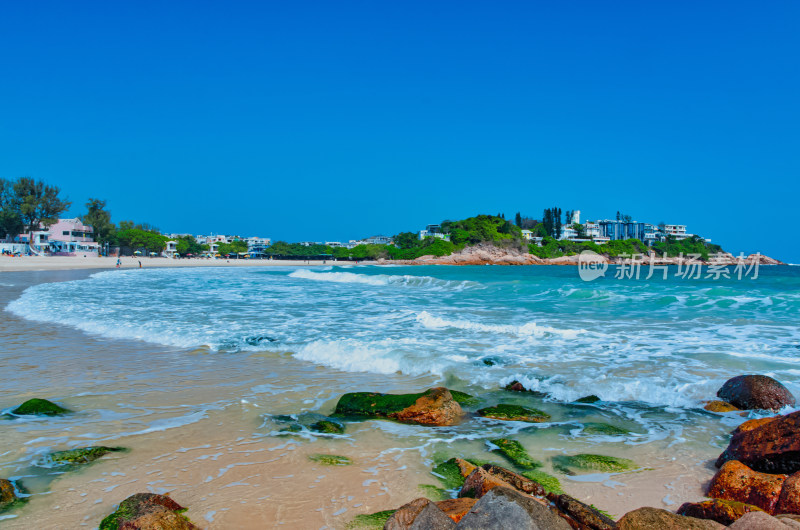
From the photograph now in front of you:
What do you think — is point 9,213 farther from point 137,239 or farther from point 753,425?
point 753,425

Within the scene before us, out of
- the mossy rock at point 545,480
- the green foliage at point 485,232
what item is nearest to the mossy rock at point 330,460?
the mossy rock at point 545,480

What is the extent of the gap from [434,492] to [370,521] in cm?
61

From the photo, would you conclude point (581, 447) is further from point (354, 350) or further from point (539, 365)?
point (354, 350)

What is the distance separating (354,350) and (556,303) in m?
12.0

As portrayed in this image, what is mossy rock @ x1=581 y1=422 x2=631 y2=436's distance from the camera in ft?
16.3

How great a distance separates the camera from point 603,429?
5.10 metres

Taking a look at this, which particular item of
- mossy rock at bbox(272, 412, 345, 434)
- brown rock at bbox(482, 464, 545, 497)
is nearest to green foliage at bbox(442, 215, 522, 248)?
mossy rock at bbox(272, 412, 345, 434)

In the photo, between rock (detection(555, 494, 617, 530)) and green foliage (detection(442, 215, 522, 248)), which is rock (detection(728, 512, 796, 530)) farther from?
green foliage (detection(442, 215, 522, 248))

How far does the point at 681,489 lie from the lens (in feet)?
12.3

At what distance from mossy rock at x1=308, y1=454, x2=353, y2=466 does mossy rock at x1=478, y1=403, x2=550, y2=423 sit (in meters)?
1.92

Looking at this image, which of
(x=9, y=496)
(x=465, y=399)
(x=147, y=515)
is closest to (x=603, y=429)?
(x=465, y=399)

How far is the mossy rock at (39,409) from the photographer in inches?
211

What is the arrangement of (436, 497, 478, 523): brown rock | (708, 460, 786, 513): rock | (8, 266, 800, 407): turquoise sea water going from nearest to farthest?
1. (436, 497, 478, 523): brown rock
2. (708, 460, 786, 513): rock
3. (8, 266, 800, 407): turquoise sea water

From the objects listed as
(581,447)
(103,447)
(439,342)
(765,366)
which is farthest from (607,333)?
(103,447)
